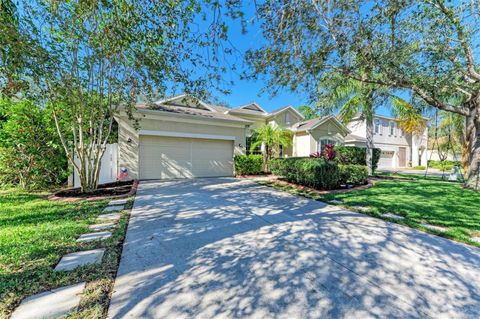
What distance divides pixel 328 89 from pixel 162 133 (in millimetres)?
8031

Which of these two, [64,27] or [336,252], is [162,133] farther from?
[336,252]

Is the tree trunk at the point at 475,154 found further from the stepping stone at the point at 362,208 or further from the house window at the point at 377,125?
the house window at the point at 377,125

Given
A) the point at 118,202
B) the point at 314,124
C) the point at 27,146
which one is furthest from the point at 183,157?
the point at 314,124

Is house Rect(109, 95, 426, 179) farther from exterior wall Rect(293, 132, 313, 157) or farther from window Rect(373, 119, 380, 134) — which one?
window Rect(373, 119, 380, 134)

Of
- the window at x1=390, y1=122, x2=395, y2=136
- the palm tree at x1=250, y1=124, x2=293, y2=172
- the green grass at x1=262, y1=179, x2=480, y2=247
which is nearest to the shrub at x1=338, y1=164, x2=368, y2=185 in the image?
the green grass at x1=262, y1=179, x2=480, y2=247

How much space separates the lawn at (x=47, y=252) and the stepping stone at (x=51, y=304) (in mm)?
80

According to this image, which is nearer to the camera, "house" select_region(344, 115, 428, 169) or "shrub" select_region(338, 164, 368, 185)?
"shrub" select_region(338, 164, 368, 185)

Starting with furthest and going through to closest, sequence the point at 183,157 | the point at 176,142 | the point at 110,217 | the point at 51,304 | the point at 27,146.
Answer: the point at 183,157, the point at 176,142, the point at 27,146, the point at 110,217, the point at 51,304

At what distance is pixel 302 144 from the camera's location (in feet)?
57.3

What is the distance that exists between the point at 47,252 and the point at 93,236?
2.28 ft

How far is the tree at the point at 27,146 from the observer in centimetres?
822

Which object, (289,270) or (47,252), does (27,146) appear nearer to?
(47,252)

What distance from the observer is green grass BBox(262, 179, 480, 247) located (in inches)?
182

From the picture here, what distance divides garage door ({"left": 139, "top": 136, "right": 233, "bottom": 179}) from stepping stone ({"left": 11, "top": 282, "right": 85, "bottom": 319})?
30.2ft
